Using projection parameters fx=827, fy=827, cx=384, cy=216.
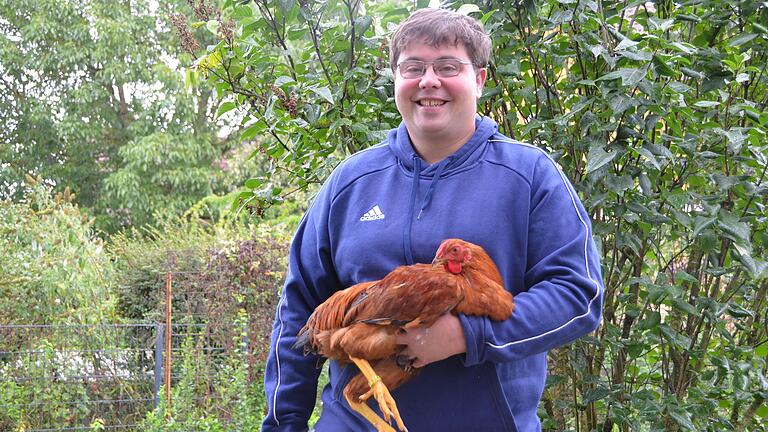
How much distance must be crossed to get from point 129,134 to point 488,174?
1559 cm

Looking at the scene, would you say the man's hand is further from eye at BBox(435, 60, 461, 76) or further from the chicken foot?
eye at BBox(435, 60, 461, 76)

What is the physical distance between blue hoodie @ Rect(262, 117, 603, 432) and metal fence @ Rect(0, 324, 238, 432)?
4.42m

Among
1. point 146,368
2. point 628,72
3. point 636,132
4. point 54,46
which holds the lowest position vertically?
point 146,368

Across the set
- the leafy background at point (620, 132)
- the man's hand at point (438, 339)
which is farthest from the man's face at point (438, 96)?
the leafy background at point (620, 132)

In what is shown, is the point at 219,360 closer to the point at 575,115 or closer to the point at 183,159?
the point at 575,115

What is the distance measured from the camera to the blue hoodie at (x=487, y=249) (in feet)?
5.89

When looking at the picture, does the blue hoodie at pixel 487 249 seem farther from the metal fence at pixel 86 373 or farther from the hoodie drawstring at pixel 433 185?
the metal fence at pixel 86 373

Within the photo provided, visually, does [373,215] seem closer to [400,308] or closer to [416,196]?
[416,196]

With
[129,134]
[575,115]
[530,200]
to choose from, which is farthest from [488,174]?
[129,134]

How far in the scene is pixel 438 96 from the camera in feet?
6.32

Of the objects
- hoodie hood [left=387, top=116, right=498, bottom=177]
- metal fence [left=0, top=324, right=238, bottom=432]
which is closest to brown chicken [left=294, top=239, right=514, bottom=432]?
hoodie hood [left=387, top=116, right=498, bottom=177]

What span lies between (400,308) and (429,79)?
0.54 meters

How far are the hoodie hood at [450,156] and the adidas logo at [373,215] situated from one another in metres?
0.13

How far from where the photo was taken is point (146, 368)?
6.92 meters
